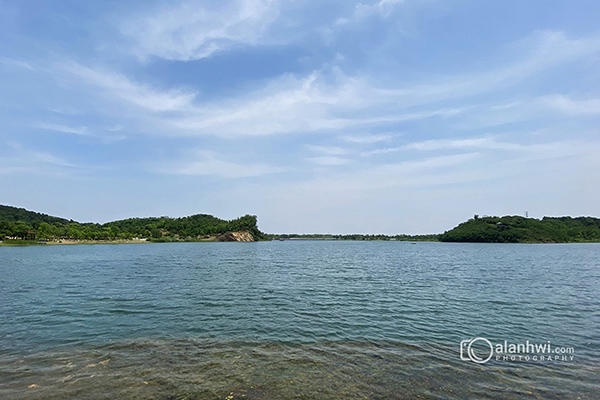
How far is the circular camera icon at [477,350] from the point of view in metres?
15.4

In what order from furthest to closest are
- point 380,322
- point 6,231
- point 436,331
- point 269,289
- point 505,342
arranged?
1. point 6,231
2. point 269,289
3. point 380,322
4. point 436,331
5. point 505,342

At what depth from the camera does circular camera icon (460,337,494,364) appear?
15.4 metres

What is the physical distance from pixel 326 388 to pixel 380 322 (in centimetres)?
1109

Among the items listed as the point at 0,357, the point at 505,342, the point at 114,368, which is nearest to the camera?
the point at 114,368

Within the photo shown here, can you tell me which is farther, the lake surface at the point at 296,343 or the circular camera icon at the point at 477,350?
the circular camera icon at the point at 477,350

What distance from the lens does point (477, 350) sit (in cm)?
1677

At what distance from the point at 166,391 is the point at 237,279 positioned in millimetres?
33542

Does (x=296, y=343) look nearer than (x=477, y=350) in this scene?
No

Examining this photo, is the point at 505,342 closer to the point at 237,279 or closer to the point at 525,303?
the point at 525,303

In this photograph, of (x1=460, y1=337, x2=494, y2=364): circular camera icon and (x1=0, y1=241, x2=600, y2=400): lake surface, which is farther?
(x1=460, y1=337, x2=494, y2=364): circular camera icon

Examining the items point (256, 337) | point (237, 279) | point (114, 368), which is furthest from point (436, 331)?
point (237, 279)

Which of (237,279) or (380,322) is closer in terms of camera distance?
(380,322)

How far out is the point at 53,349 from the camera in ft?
54.3

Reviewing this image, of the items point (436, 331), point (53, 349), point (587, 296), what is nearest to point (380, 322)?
point (436, 331)
